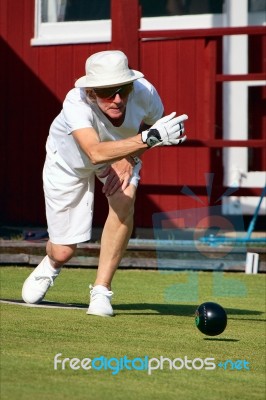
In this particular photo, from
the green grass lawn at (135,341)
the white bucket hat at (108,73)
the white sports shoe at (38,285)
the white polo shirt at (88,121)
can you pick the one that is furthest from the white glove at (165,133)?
the white sports shoe at (38,285)

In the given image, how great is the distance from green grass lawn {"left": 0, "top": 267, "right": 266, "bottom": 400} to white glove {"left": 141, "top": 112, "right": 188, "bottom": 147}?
36.0 inches

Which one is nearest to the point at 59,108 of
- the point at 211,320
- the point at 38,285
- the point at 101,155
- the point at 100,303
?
the point at 38,285

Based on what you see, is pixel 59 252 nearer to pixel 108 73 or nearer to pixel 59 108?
pixel 108 73

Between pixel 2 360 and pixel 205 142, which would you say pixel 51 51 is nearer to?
pixel 205 142

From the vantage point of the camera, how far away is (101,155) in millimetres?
5938

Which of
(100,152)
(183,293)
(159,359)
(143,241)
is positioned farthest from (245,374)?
(143,241)

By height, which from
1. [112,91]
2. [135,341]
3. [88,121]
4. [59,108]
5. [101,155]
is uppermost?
[59,108]

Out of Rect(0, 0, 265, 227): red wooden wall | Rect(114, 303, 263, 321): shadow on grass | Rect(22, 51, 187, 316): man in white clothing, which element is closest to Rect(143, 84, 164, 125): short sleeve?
Rect(22, 51, 187, 316): man in white clothing

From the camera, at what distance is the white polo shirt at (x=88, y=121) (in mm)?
6148

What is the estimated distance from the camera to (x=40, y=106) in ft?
38.8

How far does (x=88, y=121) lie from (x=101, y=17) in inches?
232

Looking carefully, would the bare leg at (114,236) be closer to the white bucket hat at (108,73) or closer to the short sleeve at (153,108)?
the short sleeve at (153,108)

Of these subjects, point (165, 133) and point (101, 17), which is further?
point (101, 17)

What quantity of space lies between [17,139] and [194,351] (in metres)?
7.08
